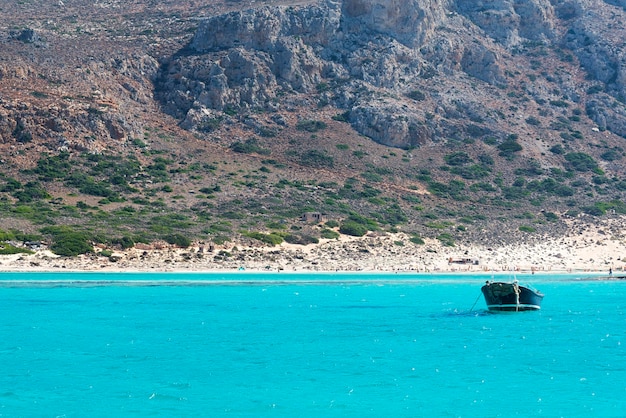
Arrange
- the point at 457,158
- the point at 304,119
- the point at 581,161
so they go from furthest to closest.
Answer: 1. the point at 581,161
2. the point at 304,119
3. the point at 457,158

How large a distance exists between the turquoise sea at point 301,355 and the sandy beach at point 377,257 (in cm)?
1269

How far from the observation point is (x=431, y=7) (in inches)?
4611

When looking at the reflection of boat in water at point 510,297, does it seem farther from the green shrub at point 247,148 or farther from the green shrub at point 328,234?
the green shrub at point 247,148

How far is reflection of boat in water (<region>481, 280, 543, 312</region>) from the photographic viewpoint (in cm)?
4594

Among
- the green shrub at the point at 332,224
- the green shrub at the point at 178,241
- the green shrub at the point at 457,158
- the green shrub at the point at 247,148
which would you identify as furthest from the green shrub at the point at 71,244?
the green shrub at the point at 457,158

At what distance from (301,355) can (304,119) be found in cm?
7295

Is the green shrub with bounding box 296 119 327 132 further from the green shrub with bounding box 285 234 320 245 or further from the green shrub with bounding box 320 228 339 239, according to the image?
the green shrub with bounding box 285 234 320 245

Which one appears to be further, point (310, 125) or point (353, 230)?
point (310, 125)

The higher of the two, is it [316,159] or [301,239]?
[316,159]

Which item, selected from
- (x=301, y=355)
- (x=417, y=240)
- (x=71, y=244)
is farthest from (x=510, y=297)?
(x=417, y=240)

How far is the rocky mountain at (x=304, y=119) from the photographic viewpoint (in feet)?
278

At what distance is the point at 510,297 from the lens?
4619cm

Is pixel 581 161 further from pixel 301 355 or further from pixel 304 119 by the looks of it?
pixel 301 355

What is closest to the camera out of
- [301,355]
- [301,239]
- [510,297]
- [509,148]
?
[301,355]
